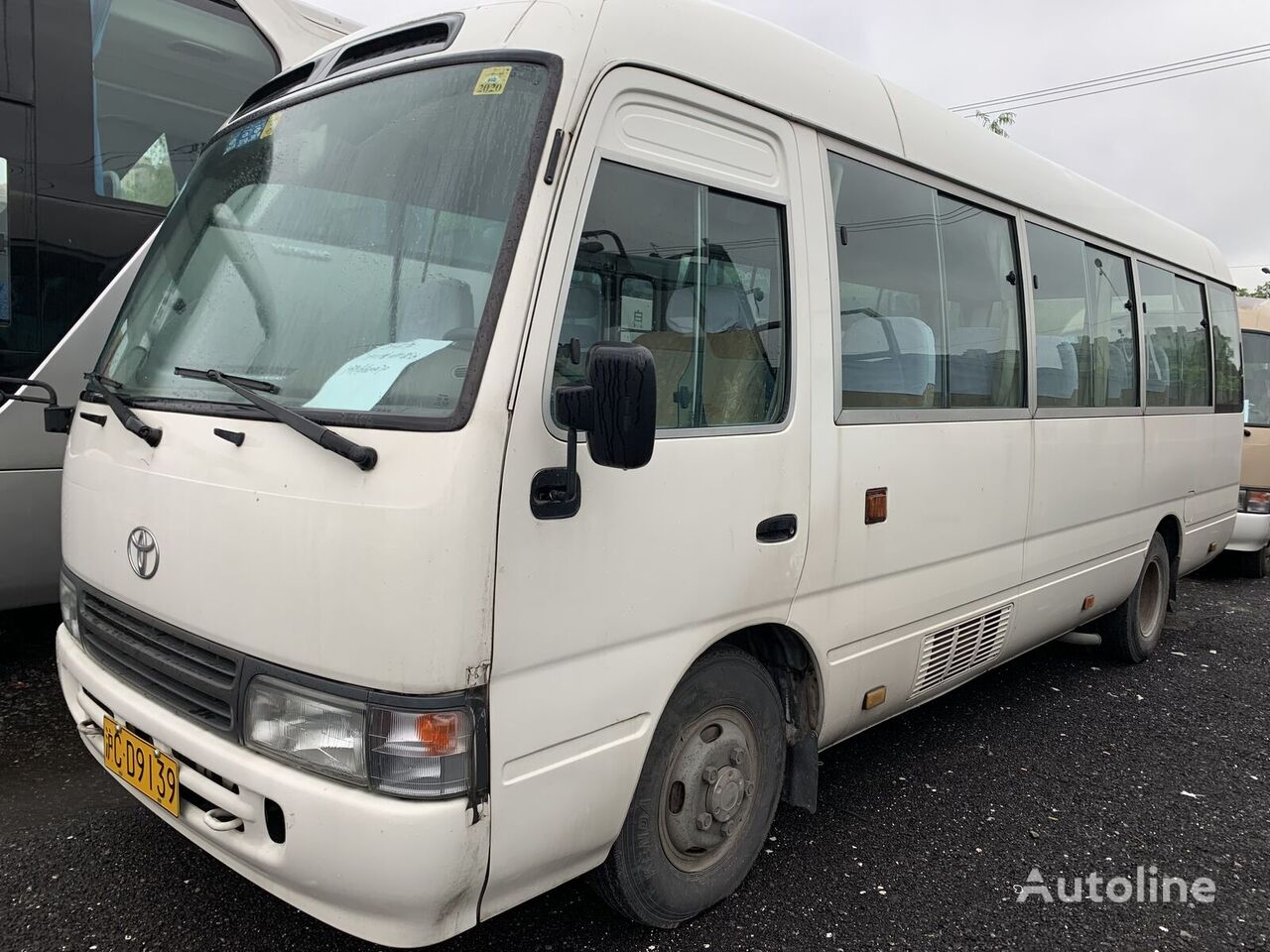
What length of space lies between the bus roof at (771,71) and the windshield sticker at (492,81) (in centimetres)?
7

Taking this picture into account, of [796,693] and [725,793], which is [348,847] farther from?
[796,693]

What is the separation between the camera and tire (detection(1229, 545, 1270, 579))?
8.64 m

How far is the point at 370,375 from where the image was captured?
2135mm

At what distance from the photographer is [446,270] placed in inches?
85.4

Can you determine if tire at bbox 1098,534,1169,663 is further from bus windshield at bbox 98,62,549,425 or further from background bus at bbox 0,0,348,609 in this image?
background bus at bbox 0,0,348,609

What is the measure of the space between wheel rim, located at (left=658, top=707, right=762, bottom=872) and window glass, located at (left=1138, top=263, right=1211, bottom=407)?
3.78 metres

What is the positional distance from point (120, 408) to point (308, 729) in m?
1.12

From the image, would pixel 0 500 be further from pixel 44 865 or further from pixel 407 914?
pixel 407 914

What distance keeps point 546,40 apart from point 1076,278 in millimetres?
3349

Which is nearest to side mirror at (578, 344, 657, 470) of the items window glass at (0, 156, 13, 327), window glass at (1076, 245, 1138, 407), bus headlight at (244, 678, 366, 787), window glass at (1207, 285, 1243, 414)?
bus headlight at (244, 678, 366, 787)

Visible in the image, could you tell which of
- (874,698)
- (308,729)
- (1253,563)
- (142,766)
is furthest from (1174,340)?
(142,766)

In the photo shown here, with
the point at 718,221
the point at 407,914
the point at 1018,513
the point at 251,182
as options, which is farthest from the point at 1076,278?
the point at 407,914

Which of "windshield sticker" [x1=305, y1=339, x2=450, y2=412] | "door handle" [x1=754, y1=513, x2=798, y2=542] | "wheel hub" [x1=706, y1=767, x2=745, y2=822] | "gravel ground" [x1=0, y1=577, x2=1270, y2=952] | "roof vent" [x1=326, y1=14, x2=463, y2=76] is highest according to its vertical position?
"roof vent" [x1=326, y1=14, x2=463, y2=76]

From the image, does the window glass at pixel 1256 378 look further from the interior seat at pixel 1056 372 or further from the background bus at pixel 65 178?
the background bus at pixel 65 178
